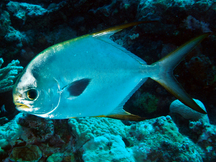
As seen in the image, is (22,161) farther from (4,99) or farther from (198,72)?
(198,72)

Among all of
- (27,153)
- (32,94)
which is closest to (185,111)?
(27,153)

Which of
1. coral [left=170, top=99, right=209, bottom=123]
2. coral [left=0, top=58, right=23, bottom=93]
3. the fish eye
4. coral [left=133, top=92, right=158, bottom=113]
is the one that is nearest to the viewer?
the fish eye

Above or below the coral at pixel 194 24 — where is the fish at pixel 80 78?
below

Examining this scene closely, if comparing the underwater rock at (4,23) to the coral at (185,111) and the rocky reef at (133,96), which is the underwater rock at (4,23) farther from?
the coral at (185,111)

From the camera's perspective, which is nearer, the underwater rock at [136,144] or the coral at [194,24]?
the underwater rock at [136,144]

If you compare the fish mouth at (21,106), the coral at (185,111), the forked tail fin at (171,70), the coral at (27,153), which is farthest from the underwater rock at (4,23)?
the coral at (185,111)

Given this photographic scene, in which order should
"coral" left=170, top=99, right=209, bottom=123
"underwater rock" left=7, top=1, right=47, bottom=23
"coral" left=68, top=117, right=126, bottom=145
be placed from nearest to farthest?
"coral" left=68, top=117, right=126, bottom=145, "coral" left=170, top=99, right=209, bottom=123, "underwater rock" left=7, top=1, right=47, bottom=23

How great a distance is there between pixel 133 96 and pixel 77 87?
2875mm

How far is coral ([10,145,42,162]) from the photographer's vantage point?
182 centimetres

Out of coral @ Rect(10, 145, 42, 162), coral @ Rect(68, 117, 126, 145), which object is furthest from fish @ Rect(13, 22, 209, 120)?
coral @ Rect(10, 145, 42, 162)

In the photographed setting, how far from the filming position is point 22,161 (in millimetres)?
1792

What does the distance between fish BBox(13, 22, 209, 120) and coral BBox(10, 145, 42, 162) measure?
129 centimetres

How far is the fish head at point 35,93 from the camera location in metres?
0.87

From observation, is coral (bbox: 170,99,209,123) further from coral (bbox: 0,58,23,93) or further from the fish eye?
coral (bbox: 0,58,23,93)
